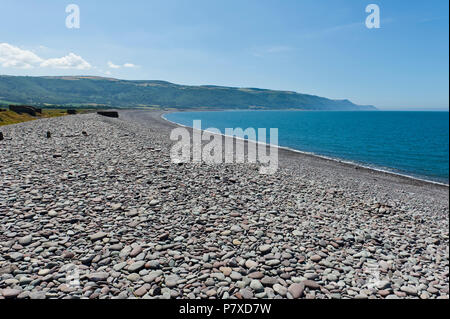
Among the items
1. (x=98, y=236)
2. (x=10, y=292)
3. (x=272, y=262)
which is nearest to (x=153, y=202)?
(x=98, y=236)

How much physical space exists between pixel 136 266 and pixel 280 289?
3.71 meters

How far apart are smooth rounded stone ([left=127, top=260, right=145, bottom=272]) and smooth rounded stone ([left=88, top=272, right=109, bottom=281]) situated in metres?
0.55

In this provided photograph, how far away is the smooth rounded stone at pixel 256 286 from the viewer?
6375 mm

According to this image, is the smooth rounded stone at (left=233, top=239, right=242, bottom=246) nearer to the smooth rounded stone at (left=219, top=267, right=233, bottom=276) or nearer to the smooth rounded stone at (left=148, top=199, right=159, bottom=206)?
the smooth rounded stone at (left=219, top=267, right=233, bottom=276)

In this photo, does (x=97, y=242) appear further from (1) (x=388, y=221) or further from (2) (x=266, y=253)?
(1) (x=388, y=221)

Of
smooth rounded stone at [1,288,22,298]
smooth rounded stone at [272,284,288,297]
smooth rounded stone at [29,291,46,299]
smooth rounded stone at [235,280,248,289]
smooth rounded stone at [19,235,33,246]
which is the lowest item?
smooth rounded stone at [272,284,288,297]

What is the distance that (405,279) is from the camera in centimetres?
836

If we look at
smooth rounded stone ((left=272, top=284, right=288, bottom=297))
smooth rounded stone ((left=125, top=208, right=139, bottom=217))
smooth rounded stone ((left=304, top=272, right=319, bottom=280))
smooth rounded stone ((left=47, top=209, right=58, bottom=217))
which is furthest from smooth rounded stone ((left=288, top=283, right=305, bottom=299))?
smooth rounded stone ((left=47, top=209, right=58, bottom=217))

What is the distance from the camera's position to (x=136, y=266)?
21.8ft

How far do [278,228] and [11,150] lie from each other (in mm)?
18669

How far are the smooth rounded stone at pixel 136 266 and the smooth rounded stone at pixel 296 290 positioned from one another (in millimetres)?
3839

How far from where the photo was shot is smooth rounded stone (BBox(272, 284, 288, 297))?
20.9 feet

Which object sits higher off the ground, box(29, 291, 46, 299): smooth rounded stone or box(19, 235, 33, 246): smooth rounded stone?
box(19, 235, 33, 246): smooth rounded stone
